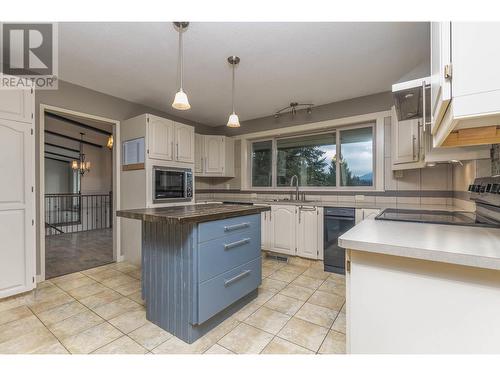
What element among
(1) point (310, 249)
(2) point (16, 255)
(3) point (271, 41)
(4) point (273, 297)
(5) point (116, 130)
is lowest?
(4) point (273, 297)

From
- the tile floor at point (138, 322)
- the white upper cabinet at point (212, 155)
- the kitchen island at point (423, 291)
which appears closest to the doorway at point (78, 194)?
the tile floor at point (138, 322)

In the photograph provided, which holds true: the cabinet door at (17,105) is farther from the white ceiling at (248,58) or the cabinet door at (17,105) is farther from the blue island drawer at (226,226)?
the blue island drawer at (226,226)

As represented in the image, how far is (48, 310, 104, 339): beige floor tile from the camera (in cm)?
179

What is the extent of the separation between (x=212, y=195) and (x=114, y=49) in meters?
3.12

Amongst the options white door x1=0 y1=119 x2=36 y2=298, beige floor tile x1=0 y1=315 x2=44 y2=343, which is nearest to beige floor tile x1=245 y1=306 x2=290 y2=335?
beige floor tile x1=0 y1=315 x2=44 y2=343

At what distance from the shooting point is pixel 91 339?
5.60 ft

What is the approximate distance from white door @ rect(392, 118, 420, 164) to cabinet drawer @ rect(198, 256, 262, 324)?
190cm

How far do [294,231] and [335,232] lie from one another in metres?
0.56

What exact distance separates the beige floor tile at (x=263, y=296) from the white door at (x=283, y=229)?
3.11 feet

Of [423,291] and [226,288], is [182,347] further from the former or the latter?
[423,291]
